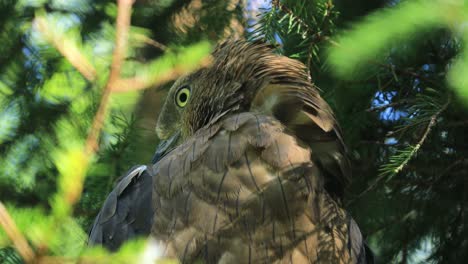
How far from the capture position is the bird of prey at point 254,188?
2.07m

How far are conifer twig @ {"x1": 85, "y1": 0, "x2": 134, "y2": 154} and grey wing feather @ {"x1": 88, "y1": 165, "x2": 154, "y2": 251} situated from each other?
37.9 inches

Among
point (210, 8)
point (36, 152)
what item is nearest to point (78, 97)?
point (36, 152)

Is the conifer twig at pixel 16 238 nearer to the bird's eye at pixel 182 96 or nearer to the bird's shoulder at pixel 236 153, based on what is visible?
the bird's shoulder at pixel 236 153

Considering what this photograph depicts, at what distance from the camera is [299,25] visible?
247cm

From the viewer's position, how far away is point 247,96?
2.48 metres

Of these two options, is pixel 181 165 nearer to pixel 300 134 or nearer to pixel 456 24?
pixel 300 134

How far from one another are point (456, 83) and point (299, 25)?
3.57 ft

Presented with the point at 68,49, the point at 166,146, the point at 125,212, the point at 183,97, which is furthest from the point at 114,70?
the point at 183,97

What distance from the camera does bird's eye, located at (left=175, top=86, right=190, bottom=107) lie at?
2.94 meters

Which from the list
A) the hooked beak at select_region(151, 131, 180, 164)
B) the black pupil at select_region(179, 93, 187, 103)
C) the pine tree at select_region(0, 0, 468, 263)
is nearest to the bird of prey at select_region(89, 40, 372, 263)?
the pine tree at select_region(0, 0, 468, 263)

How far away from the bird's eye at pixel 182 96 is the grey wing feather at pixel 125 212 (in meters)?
0.68

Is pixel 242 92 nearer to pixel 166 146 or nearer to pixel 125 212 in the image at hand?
pixel 166 146

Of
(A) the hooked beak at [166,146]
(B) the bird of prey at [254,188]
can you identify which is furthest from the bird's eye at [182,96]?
(B) the bird of prey at [254,188]

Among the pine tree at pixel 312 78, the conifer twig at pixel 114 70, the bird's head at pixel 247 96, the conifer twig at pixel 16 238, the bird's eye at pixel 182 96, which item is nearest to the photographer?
A: the conifer twig at pixel 16 238
